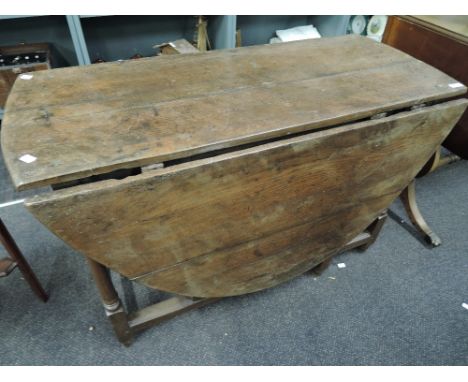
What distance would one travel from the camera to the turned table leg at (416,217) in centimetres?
150

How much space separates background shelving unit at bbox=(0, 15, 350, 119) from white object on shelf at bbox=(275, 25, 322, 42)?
13 centimetres

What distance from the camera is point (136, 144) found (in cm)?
74

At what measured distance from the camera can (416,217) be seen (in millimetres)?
1537

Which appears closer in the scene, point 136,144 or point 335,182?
point 136,144

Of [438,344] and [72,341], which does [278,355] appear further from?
[72,341]

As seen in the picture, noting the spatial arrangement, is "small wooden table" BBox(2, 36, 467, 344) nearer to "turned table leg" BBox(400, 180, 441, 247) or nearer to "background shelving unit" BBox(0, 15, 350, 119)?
"turned table leg" BBox(400, 180, 441, 247)

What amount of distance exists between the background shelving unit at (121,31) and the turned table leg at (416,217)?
1251 mm

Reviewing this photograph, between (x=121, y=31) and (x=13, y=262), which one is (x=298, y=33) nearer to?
(x=121, y=31)

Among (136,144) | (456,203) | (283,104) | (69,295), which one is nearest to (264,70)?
(283,104)

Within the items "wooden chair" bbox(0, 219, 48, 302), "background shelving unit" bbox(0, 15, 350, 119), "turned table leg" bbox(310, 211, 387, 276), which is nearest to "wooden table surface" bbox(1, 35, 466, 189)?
"wooden chair" bbox(0, 219, 48, 302)

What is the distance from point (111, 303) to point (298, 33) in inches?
78.4

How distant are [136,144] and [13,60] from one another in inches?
57.1

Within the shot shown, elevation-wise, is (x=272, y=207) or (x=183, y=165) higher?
(x=183, y=165)

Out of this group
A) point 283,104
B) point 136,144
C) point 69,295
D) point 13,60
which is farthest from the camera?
point 13,60
